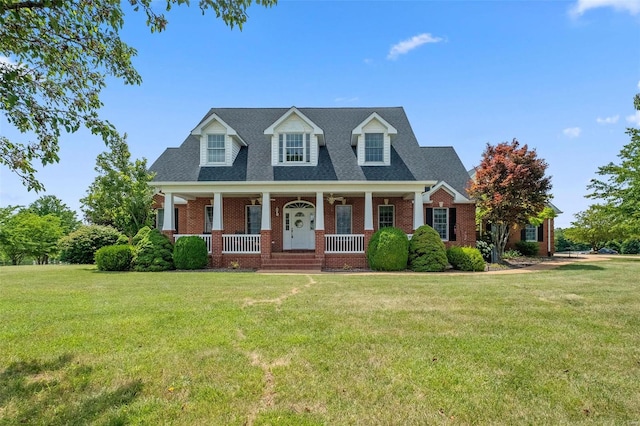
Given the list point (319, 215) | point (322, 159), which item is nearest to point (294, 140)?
point (322, 159)

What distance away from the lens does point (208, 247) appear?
18.3 m

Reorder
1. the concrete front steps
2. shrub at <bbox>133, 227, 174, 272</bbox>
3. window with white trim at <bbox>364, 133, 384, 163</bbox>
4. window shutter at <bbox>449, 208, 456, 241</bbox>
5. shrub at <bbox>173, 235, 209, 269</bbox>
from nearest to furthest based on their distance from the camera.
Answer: shrub at <bbox>133, 227, 174, 272</bbox>
shrub at <bbox>173, 235, 209, 269</bbox>
the concrete front steps
window with white trim at <bbox>364, 133, 384, 163</bbox>
window shutter at <bbox>449, 208, 456, 241</bbox>

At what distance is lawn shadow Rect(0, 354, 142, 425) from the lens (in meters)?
3.54

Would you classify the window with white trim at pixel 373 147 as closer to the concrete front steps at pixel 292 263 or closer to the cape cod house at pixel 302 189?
the cape cod house at pixel 302 189

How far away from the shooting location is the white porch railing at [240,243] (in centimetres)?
1800

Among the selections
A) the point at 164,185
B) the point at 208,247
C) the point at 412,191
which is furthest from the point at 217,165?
the point at 412,191

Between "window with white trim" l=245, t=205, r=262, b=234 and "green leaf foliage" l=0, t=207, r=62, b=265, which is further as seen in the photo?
"green leaf foliage" l=0, t=207, r=62, b=265

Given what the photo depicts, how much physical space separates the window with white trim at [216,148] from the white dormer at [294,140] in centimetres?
246

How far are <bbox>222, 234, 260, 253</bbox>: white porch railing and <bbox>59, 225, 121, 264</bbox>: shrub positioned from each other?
9.82 meters

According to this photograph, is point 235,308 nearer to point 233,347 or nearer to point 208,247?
point 233,347

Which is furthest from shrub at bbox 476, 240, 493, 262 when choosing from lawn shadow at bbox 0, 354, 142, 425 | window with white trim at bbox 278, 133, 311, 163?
lawn shadow at bbox 0, 354, 142, 425

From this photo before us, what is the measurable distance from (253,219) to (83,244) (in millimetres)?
11250

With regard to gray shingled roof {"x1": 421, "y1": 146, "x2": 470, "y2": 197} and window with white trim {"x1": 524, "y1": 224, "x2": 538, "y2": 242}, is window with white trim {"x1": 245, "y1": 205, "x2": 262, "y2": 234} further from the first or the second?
window with white trim {"x1": 524, "y1": 224, "x2": 538, "y2": 242}

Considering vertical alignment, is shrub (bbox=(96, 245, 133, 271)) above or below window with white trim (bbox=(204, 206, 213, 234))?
below
